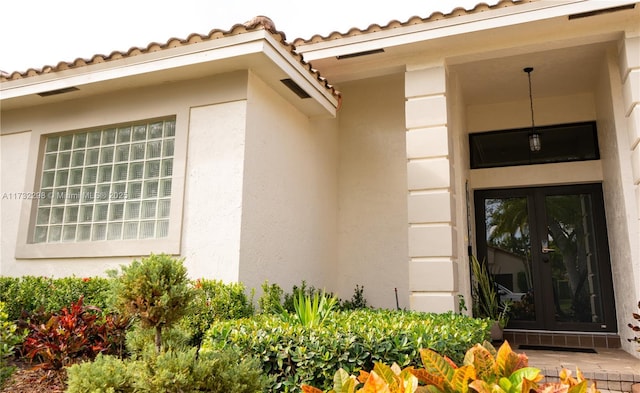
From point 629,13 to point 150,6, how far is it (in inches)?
262

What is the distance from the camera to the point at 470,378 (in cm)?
163

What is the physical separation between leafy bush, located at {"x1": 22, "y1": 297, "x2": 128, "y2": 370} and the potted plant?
511 centimetres

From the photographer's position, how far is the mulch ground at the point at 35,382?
376 cm

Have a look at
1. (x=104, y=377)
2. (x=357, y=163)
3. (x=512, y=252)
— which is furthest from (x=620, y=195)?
(x=104, y=377)

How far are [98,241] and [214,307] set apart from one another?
221 centimetres

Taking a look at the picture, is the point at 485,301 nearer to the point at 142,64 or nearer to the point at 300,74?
the point at 300,74

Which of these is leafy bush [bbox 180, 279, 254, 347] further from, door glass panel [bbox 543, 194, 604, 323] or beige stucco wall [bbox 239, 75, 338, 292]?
door glass panel [bbox 543, 194, 604, 323]

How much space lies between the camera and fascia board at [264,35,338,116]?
16.8 ft

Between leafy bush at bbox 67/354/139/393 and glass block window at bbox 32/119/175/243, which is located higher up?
glass block window at bbox 32/119/175/243

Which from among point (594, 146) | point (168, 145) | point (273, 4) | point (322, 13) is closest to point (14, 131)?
point (168, 145)

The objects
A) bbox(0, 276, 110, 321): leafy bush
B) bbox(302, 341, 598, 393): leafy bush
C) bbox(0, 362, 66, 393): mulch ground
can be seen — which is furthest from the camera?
bbox(0, 276, 110, 321): leafy bush

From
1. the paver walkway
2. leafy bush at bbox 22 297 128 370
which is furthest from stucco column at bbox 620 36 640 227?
leafy bush at bbox 22 297 128 370

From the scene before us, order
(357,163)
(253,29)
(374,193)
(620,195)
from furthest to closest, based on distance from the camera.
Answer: (357,163) → (374,193) → (620,195) → (253,29)

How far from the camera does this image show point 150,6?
23.9ft
